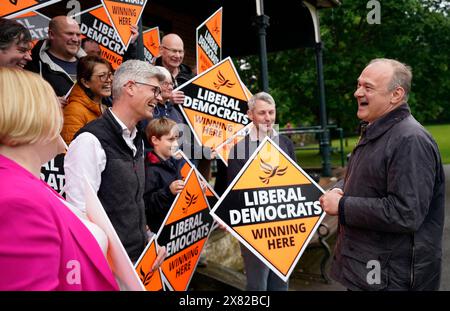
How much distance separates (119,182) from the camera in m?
2.17

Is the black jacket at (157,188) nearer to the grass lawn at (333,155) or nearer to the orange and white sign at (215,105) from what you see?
the orange and white sign at (215,105)

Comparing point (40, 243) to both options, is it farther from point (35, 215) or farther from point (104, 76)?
point (104, 76)

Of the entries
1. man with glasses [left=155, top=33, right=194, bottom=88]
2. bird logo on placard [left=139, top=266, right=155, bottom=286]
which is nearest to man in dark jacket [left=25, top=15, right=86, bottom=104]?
man with glasses [left=155, top=33, right=194, bottom=88]

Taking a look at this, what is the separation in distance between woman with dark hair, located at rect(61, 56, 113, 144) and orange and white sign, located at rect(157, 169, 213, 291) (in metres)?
0.87

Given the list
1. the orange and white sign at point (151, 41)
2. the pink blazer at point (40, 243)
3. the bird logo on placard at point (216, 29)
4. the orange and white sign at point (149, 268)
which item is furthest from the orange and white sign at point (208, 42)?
the pink blazer at point (40, 243)

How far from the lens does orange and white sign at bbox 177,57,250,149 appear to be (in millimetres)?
3785

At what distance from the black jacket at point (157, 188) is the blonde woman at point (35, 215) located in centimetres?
165

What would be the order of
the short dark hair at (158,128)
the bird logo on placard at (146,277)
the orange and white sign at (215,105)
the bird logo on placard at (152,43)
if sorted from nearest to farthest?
the bird logo on placard at (146,277) → the short dark hair at (158,128) → the orange and white sign at (215,105) → the bird logo on placard at (152,43)

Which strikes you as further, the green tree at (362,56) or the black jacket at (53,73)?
the green tree at (362,56)

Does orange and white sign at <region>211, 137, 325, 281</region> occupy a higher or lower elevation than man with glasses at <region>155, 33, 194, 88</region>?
lower

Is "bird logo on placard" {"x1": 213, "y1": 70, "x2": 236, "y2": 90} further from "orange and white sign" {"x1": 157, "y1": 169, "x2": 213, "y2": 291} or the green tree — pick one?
the green tree

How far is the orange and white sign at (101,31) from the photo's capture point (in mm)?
4008

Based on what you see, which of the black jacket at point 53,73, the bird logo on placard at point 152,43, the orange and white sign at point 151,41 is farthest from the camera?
the bird logo on placard at point 152,43
